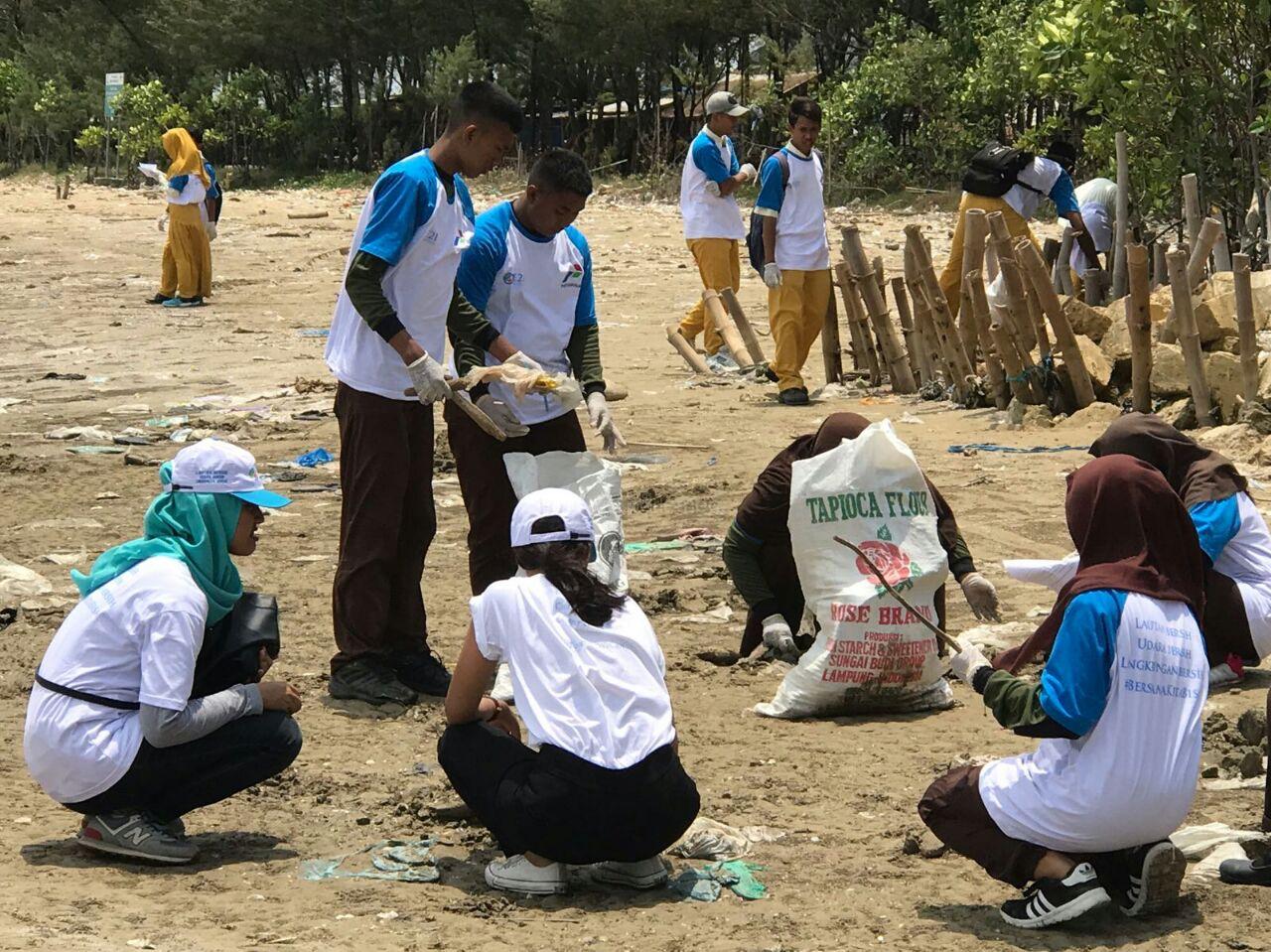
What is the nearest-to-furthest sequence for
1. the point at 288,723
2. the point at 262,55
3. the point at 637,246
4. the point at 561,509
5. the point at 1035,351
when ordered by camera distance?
the point at 561,509 → the point at 288,723 → the point at 1035,351 → the point at 637,246 → the point at 262,55

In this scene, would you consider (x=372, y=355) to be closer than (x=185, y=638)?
No

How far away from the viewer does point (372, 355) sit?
17.8 feet

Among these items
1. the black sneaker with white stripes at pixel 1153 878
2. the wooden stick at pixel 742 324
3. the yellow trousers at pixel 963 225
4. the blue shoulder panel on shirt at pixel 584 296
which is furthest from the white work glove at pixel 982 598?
the wooden stick at pixel 742 324

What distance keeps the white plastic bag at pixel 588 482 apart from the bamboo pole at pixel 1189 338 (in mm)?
4204

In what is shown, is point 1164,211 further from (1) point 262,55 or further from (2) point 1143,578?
(1) point 262,55

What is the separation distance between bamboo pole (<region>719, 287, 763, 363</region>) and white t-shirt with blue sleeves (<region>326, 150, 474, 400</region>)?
248 inches

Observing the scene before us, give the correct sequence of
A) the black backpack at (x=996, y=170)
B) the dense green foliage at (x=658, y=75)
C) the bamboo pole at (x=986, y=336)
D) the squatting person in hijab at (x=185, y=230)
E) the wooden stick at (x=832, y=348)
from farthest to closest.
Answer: the squatting person in hijab at (x=185, y=230), the dense green foliage at (x=658, y=75), the wooden stick at (x=832, y=348), the black backpack at (x=996, y=170), the bamboo pole at (x=986, y=336)

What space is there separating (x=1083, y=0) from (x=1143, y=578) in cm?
919

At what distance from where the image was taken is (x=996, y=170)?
35.4 ft

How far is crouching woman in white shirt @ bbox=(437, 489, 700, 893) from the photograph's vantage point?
387cm

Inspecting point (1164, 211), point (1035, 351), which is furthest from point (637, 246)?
point (1035, 351)

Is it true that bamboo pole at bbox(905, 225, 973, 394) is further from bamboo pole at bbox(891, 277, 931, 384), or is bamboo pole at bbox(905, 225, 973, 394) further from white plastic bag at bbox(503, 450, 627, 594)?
white plastic bag at bbox(503, 450, 627, 594)

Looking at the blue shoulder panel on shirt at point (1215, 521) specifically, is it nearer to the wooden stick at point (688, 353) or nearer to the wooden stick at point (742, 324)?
the wooden stick at point (742, 324)

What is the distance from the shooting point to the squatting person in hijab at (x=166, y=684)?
4.08 metres
